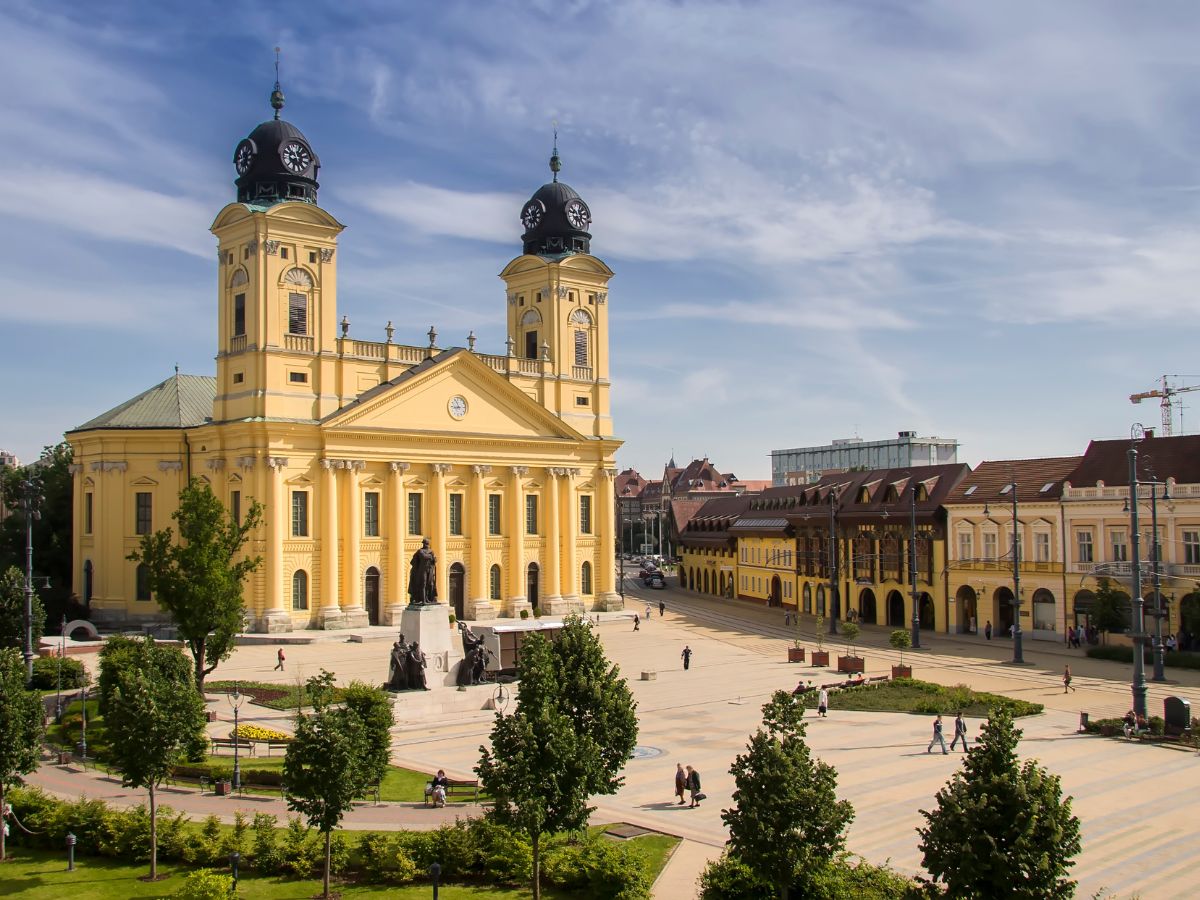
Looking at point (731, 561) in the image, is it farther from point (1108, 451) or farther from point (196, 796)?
point (196, 796)

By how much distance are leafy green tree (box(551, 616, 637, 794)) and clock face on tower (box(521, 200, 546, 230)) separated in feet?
194

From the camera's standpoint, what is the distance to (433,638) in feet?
136

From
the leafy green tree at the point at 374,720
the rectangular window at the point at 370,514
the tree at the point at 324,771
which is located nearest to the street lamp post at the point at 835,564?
the rectangular window at the point at 370,514

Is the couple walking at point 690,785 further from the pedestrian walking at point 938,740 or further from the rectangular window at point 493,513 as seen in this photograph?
the rectangular window at point 493,513

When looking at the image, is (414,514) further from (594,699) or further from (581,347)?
(594,699)

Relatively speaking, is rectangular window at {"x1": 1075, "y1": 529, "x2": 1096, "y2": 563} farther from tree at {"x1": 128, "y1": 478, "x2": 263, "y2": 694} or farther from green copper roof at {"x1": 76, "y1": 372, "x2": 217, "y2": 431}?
green copper roof at {"x1": 76, "y1": 372, "x2": 217, "y2": 431}

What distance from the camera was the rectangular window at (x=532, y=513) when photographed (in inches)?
2970

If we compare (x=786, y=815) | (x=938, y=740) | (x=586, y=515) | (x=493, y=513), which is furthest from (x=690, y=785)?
(x=586, y=515)

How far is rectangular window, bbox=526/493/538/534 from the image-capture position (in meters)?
75.4

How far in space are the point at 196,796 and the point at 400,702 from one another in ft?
35.0

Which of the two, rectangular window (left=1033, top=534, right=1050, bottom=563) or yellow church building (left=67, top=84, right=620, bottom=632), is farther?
yellow church building (left=67, top=84, right=620, bottom=632)

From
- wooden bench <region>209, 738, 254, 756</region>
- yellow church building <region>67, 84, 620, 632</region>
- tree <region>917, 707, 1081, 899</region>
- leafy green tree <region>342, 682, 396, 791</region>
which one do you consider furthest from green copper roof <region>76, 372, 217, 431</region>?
tree <region>917, 707, 1081, 899</region>

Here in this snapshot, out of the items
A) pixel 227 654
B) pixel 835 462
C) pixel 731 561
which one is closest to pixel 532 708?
pixel 227 654

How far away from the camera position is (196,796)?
28.4m
